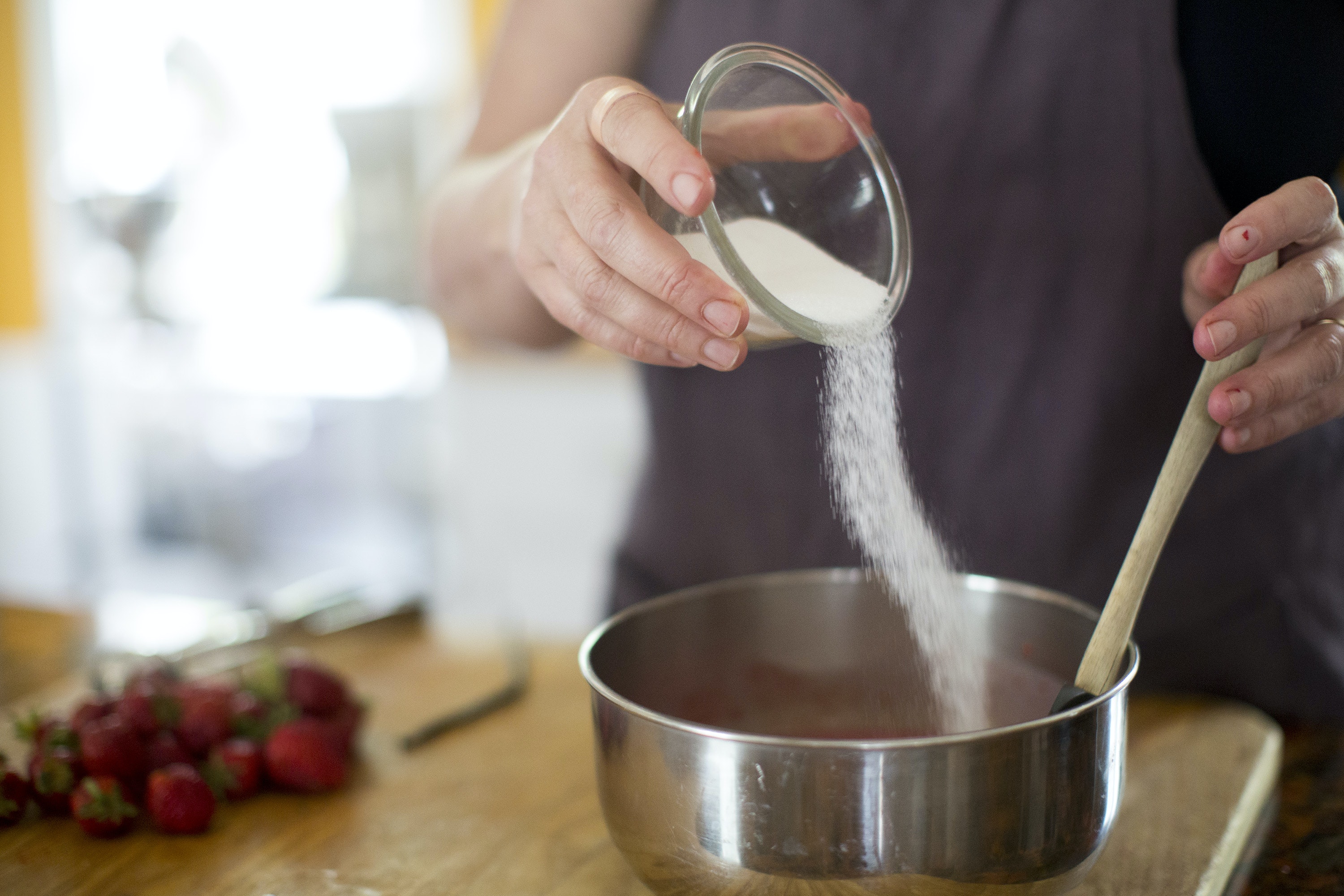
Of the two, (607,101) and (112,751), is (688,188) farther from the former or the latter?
(112,751)

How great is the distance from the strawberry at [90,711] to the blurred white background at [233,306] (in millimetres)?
1952

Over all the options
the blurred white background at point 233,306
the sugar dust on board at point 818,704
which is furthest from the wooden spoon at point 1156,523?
the blurred white background at point 233,306

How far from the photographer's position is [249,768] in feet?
2.37

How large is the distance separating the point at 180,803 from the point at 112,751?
0.07m

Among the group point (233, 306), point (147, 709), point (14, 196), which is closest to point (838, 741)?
point (147, 709)

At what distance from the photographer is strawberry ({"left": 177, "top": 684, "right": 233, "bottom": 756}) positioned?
2.47 ft

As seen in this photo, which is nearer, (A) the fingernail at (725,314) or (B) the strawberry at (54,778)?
(A) the fingernail at (725,314)

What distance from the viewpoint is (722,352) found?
557 mm

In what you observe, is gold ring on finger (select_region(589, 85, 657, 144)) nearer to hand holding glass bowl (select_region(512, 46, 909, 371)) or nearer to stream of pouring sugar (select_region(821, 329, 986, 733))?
hand holding glass bowl (select_region(512, 46, 909, 371))

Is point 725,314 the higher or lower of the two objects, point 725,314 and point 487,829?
the higher

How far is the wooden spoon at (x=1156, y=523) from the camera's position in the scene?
1.89 feet

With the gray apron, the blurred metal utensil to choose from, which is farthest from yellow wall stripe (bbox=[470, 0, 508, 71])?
the blurred metal utensil

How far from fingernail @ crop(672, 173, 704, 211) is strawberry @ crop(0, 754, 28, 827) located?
559 mm

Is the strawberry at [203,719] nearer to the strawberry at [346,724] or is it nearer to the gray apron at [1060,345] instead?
the strawberry at [346,724]
